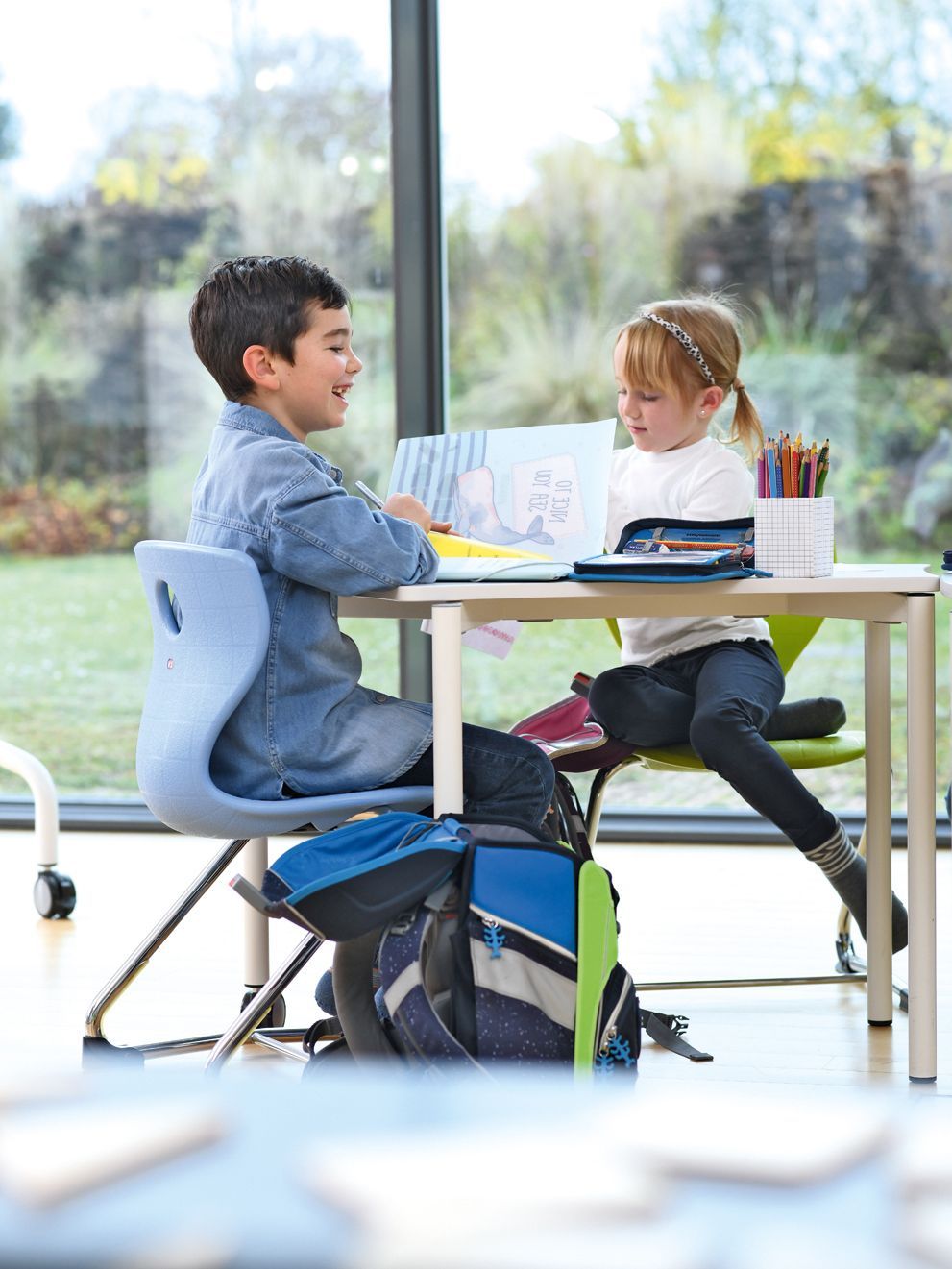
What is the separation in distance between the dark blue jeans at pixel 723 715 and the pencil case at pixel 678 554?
30 cm

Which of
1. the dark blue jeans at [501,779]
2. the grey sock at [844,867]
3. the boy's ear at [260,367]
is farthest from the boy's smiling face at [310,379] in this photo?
the grey sock at [844,867]

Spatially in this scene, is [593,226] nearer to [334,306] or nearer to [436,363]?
[436,363]

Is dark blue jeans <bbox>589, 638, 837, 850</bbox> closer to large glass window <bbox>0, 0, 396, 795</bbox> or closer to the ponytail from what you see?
the ponytail

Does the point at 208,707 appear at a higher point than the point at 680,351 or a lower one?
lower

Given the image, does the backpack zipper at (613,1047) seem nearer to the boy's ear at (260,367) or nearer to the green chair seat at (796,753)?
the green chair seat at (796,753)

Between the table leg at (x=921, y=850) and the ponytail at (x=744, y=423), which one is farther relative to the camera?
the ponytail at (x=744, y=423)

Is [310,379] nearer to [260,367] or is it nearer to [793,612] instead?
[260,367]

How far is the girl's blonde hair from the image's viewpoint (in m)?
Result: 2.33

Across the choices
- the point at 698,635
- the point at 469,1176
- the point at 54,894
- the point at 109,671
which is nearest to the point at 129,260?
the point at 109,671

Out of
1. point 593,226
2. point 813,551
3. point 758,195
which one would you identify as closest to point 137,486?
point 593,226

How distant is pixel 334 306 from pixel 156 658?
51 cm

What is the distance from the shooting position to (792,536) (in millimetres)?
1738

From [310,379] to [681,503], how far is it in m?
0.70

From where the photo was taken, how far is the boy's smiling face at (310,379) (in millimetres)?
1859
